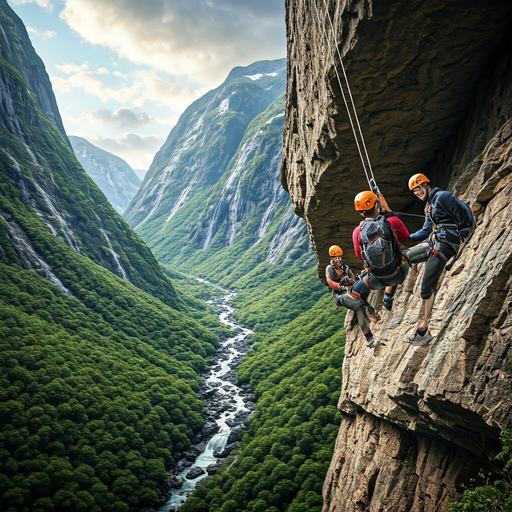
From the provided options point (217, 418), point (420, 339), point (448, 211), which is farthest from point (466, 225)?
point (217, 418)

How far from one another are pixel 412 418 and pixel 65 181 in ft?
433

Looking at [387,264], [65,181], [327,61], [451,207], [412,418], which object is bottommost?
[412,418]

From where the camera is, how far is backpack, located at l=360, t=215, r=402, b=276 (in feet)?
26.7

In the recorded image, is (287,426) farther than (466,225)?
Yes

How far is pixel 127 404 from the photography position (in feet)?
193

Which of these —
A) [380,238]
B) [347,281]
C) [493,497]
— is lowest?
[493,497]

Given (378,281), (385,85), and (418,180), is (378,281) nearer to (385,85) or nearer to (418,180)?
(418,180)

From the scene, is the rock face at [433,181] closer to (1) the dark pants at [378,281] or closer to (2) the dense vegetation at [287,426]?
(1) the dark pants at [378,281]

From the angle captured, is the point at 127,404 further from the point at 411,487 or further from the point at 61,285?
the point at 411,487

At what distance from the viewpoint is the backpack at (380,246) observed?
8125mm

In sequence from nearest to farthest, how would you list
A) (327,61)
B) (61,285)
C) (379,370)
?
(327,61) → (379,370) → (61,285)

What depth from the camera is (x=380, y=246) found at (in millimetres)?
8172

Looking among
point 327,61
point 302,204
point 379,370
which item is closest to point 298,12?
point 327,61

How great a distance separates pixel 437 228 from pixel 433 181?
4.86m
